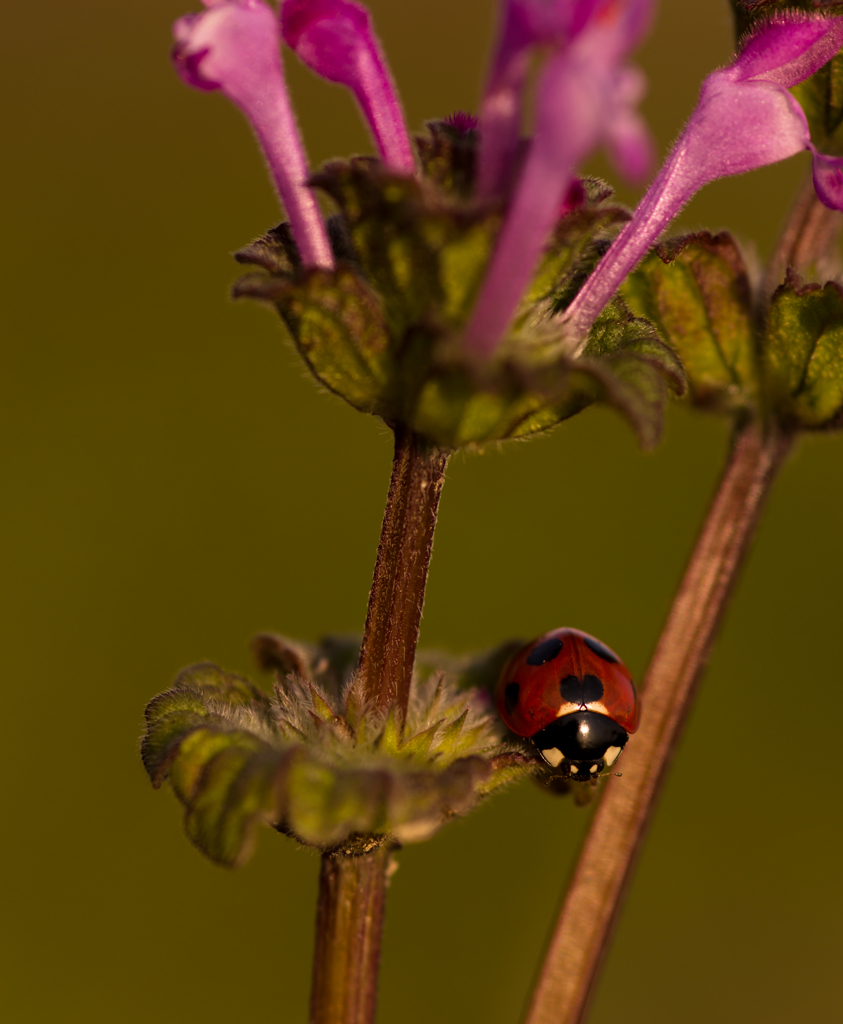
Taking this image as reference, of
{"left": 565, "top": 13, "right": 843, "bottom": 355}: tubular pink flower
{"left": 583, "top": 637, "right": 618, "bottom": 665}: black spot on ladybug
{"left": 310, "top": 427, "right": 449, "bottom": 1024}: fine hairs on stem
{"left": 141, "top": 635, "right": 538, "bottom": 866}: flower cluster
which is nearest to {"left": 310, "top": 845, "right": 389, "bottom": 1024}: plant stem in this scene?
{"left": 310, "top": 427, "right": 449, "bottom": 1024}: fine hairs on stem

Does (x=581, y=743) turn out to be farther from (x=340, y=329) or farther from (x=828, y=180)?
(x=828, y=180)

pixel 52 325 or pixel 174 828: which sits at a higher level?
pixel 52 325

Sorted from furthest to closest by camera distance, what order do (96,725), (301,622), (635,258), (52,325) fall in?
(52,325), (301,622), (96,725), (635,258)

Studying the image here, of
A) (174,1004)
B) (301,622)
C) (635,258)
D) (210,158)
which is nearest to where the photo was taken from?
(635,258)

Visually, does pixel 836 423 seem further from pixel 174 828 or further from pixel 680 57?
pixel 680 57

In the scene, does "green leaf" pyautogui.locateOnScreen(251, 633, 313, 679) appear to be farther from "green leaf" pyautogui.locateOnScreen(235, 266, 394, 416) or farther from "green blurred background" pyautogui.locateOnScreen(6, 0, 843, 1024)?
"green blurred background" pyautogui.locateOnScreen(6, 0, 843, 1024)

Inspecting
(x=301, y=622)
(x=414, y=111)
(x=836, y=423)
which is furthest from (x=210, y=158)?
(x=836, y=423)

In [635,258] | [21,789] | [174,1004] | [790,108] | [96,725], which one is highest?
[790,108]

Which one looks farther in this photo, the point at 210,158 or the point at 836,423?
the point at 210,158
